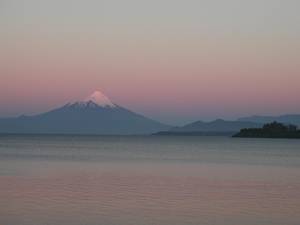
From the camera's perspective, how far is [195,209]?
2277 cm

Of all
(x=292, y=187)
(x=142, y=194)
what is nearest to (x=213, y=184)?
(x=292, y=187)

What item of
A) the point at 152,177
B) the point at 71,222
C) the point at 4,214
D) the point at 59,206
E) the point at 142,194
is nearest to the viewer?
the point at 71,222

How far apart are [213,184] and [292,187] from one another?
401 cm

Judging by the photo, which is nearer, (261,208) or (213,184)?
(261,208)

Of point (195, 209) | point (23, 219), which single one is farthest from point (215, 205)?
point (23, 219)

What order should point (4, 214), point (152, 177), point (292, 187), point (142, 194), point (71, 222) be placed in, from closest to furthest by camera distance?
point (71, 222) → point (4, 214) → point (142, 194) → point (292, 187) → point (152, 177)

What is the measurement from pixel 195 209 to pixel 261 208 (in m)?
2.51

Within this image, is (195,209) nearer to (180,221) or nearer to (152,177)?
(180,221)

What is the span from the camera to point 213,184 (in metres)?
33.8

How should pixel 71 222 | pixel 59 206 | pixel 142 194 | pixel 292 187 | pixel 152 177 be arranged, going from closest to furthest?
1. pixel 71 222
2. pixel 59 206
3. pixel 142 194
4. pixel 292 187
5. pixel 152 177

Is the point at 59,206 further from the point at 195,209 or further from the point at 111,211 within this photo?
the point at 195,209

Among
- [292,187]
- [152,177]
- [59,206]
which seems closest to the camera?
[59,206]

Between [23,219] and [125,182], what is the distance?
14.5 m

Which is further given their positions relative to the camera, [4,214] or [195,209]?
[195,209]
